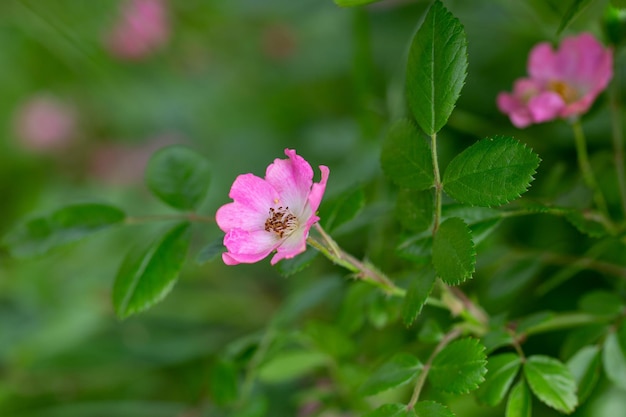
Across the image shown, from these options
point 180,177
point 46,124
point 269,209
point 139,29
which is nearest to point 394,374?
point 269,209

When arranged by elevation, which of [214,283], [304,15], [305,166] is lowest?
[214,283]

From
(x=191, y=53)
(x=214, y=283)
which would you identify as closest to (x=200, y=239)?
(x=214, y=283)

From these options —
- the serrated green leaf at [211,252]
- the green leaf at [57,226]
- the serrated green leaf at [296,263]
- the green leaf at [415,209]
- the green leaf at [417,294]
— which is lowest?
the green leaf at [417,294]

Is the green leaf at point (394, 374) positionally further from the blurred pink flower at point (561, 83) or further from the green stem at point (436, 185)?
the blurred pink flower at point (561, 83)

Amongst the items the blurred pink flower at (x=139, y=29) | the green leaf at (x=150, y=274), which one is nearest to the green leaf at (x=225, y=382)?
the green leaf at (x=150, y=274)

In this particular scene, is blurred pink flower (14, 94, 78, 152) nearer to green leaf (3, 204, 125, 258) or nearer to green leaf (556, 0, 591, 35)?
green leaf (3, 204, 125, 258)

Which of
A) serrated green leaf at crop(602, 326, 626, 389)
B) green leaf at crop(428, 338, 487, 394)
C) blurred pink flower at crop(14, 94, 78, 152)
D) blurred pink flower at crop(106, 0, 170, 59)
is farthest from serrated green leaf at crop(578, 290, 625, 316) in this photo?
blurred pink flower at crop(14, 94, 78, 152)

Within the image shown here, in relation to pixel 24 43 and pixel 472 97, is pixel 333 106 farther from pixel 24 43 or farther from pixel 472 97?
pixel 24 43
